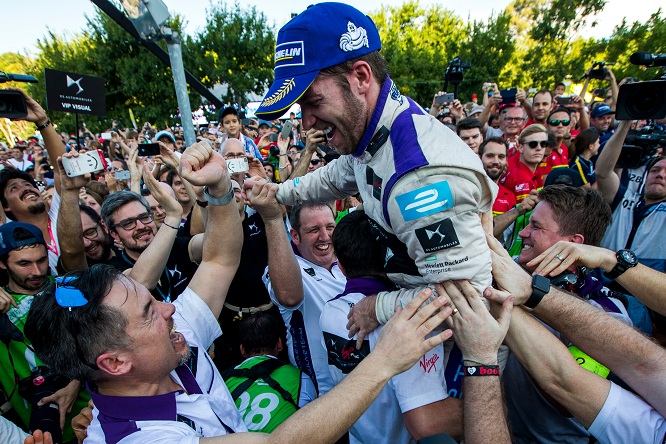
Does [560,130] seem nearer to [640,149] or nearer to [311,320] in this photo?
[640,149]

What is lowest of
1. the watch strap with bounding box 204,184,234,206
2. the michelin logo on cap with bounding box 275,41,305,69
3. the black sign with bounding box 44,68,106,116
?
the watch strap with bounding box 204,184,234,206

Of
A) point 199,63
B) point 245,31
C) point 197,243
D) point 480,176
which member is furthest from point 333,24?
point 245,31

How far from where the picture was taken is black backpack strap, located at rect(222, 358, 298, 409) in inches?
95.3

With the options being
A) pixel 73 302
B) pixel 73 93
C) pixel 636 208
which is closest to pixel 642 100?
pixel 636 208

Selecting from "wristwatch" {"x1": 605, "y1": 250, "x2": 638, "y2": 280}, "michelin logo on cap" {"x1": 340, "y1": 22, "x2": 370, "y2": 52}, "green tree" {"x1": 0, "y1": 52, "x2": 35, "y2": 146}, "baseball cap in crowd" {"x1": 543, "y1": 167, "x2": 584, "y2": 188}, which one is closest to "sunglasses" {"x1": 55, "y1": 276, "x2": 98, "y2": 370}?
"michelin logo on cap" {"x1": 340, "y1": 22, "x2": 370, "y2": 52}

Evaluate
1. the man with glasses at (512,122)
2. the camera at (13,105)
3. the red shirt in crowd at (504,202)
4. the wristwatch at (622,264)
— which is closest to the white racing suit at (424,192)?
the wristwatch at (622,264)

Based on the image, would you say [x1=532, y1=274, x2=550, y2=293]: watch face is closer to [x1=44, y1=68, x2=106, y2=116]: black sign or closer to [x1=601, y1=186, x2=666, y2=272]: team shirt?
[x1=601, y1=186, x2=666, y2=272]: team shirt

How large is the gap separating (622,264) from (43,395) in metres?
3.28

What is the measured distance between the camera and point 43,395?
2.39 meters

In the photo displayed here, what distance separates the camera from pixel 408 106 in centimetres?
179

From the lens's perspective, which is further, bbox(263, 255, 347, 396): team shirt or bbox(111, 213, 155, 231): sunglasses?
bbox(111, 213, 155, 231): sunglasses

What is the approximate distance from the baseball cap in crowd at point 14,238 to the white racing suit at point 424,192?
2666mm

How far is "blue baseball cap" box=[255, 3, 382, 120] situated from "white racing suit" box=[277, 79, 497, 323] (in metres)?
0.25

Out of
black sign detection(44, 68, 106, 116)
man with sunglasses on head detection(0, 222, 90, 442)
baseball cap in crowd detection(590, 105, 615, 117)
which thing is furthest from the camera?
baseball cap in crowd detection(590, 105, 615, 117)
